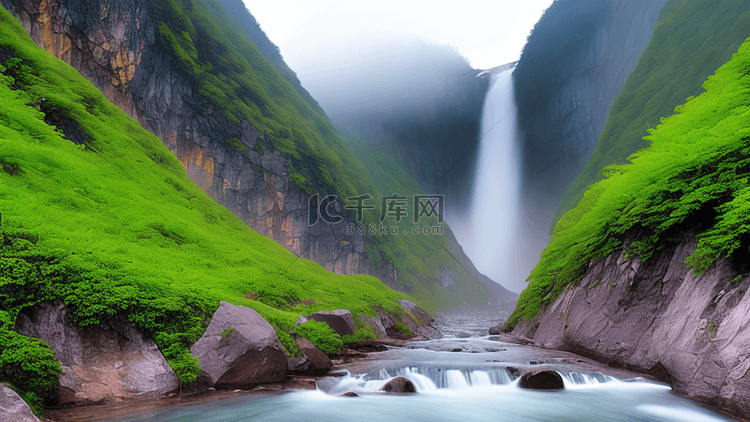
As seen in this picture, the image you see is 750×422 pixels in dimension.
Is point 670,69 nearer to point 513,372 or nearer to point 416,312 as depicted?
point 416,312

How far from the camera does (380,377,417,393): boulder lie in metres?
9.98

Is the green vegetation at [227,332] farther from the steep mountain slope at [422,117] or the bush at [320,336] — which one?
the steep mountain slope at [422,117]

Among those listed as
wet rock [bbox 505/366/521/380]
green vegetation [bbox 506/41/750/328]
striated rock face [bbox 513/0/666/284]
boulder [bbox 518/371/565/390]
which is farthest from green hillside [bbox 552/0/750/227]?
striated rock face [bbox 513/0/666/284]

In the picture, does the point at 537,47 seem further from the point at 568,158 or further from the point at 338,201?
the point at 338,201

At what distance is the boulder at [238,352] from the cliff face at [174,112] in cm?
3034

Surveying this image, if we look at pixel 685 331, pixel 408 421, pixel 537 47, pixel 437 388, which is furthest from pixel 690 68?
pixel 537 47

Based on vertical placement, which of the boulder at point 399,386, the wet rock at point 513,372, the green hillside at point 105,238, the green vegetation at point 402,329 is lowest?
the green vegetation at point 402,329

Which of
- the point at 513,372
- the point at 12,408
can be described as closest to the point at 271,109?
the point at 513,372

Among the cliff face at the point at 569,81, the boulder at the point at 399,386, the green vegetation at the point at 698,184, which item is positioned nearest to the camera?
the green vegetation at the point at 698,184

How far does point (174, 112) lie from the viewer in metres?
36.8

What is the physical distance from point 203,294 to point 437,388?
7962 mm

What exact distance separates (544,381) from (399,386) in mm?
4373

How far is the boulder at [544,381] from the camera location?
33.5 feet

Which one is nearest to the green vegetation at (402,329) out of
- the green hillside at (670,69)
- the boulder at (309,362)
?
the boulder at (309,362)
